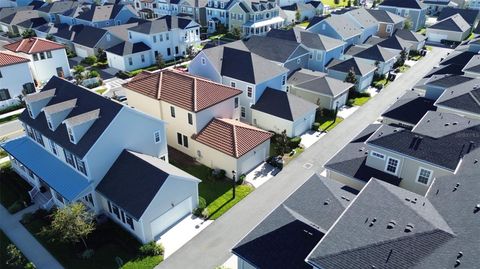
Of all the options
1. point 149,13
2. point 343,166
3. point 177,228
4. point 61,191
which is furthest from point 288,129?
point 149,13

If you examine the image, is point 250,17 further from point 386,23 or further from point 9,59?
point 9,59

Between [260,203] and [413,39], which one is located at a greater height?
[413,39]

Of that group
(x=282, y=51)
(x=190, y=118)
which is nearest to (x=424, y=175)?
(x=190, y=118)

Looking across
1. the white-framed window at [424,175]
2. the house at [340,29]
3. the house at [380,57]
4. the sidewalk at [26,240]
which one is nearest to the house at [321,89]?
the house at [380,57]

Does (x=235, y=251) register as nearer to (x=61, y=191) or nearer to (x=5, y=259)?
(x=61, y=191)

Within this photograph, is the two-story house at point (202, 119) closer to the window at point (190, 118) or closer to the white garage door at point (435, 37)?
the window at point (190, 118)

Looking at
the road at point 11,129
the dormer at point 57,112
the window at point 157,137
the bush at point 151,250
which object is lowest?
the road at point 11,129

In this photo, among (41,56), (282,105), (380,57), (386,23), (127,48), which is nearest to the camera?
(282,105)
